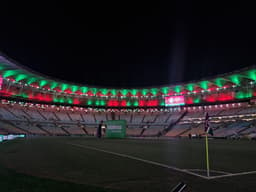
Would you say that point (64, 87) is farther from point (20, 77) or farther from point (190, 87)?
point (190, 87)

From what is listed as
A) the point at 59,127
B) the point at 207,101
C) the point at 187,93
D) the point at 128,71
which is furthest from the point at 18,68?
the point at 207,101

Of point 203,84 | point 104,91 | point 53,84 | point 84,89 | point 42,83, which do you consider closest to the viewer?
point 203,84

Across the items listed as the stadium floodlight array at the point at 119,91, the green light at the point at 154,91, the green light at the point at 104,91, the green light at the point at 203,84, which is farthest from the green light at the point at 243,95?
the green light at the point at 104,91

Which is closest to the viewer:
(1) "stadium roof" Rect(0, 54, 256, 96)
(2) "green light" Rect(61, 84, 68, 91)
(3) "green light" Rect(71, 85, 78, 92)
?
(1) "stadium roof" Rect(0, 54, 256, 96)

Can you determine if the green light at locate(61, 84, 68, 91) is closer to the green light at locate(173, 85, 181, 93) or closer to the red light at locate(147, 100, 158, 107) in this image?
the red light at locate(147, 100, 158, 107)

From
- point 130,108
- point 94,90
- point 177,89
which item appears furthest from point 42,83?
point 177,89

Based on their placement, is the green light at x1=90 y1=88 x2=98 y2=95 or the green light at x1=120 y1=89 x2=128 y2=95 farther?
the green light at x1=120 y1=89 x2=128 y2=95

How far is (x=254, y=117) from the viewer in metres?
49.4

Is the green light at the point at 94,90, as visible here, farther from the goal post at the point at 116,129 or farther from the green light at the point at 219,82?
the green light at the point at 219,82

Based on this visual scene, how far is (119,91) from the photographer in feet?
267

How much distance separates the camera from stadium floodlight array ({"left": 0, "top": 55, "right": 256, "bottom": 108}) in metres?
55.0

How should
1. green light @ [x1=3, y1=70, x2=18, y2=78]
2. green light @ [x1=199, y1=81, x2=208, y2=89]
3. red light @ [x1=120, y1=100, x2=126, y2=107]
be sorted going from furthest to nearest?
red light @ [x1=120, y1=100, x2=126, y2=107] → green light @ [x1=199, y1=81, x2=208, y2=89] → green light @ [x1=3, y1=70, x2=18, y2=78]

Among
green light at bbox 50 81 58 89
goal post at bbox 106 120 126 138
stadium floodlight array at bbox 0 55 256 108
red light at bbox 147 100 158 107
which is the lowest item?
goal post at bbox 106 120 126 138

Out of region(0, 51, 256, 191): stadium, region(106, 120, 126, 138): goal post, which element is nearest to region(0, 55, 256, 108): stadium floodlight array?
region(0, 51, 256, 191): stadium
